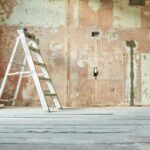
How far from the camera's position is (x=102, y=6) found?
181 inches

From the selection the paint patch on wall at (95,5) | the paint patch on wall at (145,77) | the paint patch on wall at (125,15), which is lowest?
the paint patch on wall at (145,77)

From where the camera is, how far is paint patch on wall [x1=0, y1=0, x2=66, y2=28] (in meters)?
4.58

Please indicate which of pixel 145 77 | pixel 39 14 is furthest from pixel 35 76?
pixel 145 77

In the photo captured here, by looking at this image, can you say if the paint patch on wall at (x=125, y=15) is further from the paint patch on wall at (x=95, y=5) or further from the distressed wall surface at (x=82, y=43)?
the paint patch on wall at (x=95, y=5)

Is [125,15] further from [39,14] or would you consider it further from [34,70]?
[34,70]

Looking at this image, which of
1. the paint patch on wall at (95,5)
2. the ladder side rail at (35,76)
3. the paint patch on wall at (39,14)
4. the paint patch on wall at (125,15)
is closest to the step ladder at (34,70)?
the ladder side rail at (35,76)

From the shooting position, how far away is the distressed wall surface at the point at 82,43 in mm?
4465

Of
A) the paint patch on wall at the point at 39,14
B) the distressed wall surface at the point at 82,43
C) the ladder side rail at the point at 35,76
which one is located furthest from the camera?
the paint patch on wall at the point at 39,14

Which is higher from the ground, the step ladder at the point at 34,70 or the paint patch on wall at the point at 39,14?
the paint patch on wall at the point at 39,14

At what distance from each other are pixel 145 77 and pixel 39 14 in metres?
1.75

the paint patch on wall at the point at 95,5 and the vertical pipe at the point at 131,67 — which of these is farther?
Result: the paint patch on wall at the point at 95,5

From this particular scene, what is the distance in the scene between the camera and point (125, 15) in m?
4.61

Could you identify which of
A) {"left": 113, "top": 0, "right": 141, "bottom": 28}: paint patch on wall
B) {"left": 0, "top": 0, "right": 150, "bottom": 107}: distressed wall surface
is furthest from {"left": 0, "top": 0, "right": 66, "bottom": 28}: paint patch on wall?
{"left": 113, "top": 0, "right": 141, "bottom": 28}: paint patch on wall

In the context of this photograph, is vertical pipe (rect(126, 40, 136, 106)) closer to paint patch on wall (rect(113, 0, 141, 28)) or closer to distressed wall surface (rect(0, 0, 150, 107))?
distressed wall surface (rect(0, 0, 150, 107))
